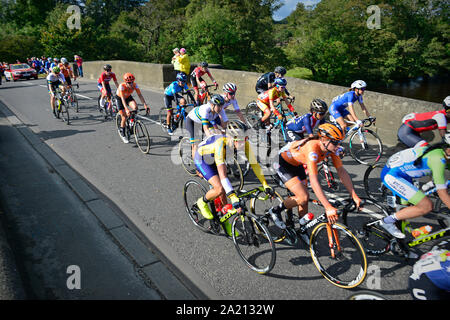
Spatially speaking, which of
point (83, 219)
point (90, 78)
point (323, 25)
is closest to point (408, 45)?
point (323, 25)

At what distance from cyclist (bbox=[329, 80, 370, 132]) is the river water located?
3165cm

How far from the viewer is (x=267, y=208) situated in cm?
505

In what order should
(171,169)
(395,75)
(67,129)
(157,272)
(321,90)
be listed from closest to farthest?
(157,272)
(171,169)
(321,90)
(67,129)
(395,75)

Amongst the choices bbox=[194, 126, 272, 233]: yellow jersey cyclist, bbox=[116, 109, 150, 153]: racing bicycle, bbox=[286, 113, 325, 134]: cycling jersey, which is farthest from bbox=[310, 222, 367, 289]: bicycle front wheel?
bbox=[116, 109, 150, 153]: racing bicycle

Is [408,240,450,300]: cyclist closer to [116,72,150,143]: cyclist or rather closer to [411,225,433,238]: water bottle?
[411,225,433,238]: water bottle

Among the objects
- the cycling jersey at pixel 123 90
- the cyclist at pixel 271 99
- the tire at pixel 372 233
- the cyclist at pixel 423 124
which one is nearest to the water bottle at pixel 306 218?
the tire at pixel 372 233

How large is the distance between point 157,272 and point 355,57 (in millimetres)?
35648

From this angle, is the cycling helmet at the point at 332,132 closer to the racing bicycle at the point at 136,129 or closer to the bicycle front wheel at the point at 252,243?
the bicycle front wheel at the point at 252,243

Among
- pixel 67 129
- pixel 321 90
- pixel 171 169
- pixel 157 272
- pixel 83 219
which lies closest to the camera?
pixel 157 272

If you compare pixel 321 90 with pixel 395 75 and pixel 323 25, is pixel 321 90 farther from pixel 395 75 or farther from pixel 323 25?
pixel 395 75

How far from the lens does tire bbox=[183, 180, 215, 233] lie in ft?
16.5

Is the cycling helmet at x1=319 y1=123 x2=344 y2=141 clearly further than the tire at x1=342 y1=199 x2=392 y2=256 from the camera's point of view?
No

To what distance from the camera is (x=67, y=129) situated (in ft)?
37.2

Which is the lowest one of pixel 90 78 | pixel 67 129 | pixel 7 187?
pixel 7 187
